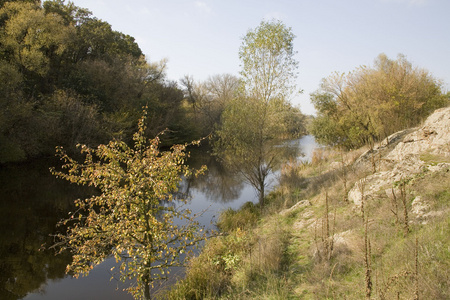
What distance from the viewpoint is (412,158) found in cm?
902

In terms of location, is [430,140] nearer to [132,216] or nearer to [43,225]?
[132,216]

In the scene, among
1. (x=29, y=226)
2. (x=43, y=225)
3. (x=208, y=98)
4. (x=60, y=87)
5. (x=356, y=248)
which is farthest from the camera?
(x=208, y=98)

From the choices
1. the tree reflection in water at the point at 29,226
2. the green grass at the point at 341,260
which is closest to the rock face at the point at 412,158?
the green grass at the point at 341,260

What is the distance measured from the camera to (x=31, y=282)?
7859mm

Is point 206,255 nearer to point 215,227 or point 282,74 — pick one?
point 215,227

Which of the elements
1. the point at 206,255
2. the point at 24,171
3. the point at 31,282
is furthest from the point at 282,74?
the point at 24,171

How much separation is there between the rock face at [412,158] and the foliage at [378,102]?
6070mm

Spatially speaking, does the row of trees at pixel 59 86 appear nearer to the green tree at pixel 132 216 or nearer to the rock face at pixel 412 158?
the green tree at pixel 132 216

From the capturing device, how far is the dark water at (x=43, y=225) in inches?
301

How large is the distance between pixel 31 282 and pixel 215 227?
238 inches

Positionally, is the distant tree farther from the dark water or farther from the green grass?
the green grass

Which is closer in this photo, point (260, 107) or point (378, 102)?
point (260, 107)

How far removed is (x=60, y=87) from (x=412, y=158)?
2620 centimetres

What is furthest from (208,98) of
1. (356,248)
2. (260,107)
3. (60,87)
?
(356,248)
